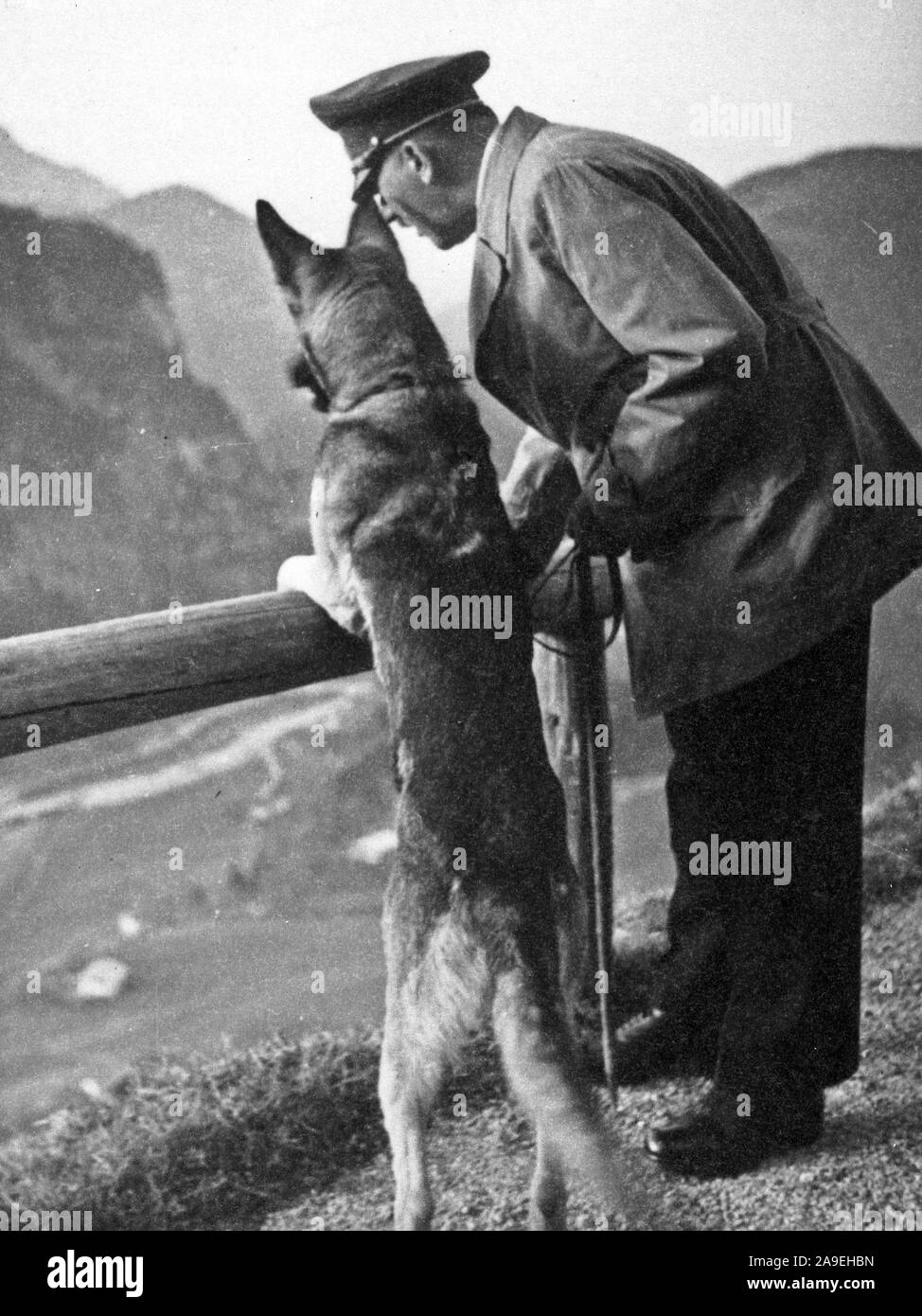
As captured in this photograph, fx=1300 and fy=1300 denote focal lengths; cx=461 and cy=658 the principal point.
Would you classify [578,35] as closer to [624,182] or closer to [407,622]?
[624,182]

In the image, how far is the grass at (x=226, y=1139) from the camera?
3025mm

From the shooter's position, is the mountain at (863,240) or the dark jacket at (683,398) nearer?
the dark jacket at (683,398)

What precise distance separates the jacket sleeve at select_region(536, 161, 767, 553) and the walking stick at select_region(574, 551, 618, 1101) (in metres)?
0.43

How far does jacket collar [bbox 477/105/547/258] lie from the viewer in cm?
283

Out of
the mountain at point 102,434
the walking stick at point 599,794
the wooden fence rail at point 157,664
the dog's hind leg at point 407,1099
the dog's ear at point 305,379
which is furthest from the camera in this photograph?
the walking stick at point 599,794

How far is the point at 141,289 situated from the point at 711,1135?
7.95 ft

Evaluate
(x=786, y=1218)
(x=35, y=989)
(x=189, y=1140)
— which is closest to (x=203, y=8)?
(x=35, y=989)

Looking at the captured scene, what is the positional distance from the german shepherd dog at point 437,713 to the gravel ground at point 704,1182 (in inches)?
4.6

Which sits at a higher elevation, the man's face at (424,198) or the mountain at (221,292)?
the man's face at (424,198)

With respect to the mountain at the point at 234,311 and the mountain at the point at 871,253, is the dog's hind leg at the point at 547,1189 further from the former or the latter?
the mountain at the point at 234,311

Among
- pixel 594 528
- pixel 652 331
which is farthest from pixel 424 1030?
pixel 652 331

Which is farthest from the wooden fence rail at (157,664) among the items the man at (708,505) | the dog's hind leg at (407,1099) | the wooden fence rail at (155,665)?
the dog's hind leg at (407,1099)

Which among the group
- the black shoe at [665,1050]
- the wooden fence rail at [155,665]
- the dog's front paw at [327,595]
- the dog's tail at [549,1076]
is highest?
the dog's front paw at [327,595]
